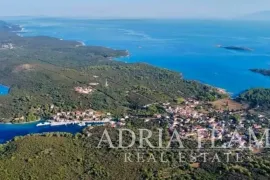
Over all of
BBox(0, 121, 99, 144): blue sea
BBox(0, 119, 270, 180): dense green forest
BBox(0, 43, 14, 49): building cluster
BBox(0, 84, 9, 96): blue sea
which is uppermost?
BBox(0, 43, 14, 49): building cluster

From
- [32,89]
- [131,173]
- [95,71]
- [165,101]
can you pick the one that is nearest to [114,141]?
[131,173]

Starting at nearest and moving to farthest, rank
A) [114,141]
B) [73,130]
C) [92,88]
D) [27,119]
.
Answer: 1. [114,141]
2. [73,130]
3. [27,119]
4. [92,88]

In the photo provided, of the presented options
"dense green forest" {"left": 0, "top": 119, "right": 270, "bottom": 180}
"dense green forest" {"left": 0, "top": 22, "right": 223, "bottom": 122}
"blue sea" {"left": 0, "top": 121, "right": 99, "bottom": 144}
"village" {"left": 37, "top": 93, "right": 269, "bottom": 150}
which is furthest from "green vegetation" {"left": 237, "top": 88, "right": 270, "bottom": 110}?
"blue sea" {"left": 0, "top": 121, "right": 99, "bottom": 144}

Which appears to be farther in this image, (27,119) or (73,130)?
(27,119)

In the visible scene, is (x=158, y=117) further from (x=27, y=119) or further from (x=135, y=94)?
(x=27, y=119)

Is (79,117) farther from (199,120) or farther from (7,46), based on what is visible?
(7,46)

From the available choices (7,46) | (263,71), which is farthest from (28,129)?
(7,46)

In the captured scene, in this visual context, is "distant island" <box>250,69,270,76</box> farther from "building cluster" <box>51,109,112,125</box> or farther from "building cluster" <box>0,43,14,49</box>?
"building cluster" <box>0,43,14,49</box>
